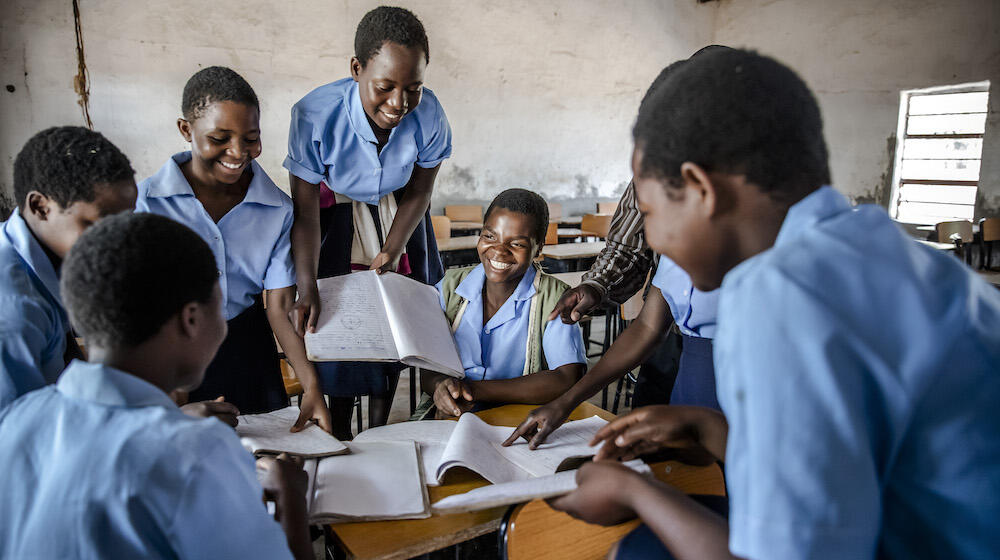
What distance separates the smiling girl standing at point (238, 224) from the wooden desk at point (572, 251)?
123 inches

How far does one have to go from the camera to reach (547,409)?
126cm

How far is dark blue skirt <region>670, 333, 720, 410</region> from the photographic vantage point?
55.8 inches

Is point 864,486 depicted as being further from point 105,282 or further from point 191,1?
point 191,1

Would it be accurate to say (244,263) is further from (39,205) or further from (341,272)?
(39,205)

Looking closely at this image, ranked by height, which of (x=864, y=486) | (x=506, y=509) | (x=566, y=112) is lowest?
(x=506, y=509)

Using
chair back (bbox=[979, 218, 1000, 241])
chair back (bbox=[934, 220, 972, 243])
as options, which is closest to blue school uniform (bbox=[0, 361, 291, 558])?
chair back (bbox=[934, 220, 972, 243])

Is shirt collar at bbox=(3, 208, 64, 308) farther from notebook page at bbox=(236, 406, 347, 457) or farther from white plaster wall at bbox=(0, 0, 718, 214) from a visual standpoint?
white plaster wall at bbox=(0, 0, 718, 214)

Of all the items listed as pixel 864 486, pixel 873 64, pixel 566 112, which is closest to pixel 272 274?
pixel 864 486

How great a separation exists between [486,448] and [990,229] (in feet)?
23.2

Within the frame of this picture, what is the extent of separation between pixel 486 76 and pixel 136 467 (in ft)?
23.4

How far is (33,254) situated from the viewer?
104cm

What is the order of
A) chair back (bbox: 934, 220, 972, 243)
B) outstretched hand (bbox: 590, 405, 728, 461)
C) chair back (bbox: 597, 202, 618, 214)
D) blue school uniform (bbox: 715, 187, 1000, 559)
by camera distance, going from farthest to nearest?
chair back (bbox: 597, 202, 618, 214), chair back (bbox: 934, 220, 972, 243), outstretched hand (bbox: 590, 405, 728, 461), blue school uniform (bbox: 715, 187, 1000, 559)

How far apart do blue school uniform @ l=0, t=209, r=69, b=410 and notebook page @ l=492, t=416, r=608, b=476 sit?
797 millimetres

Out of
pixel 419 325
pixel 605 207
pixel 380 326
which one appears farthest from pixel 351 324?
pixel 605 207
